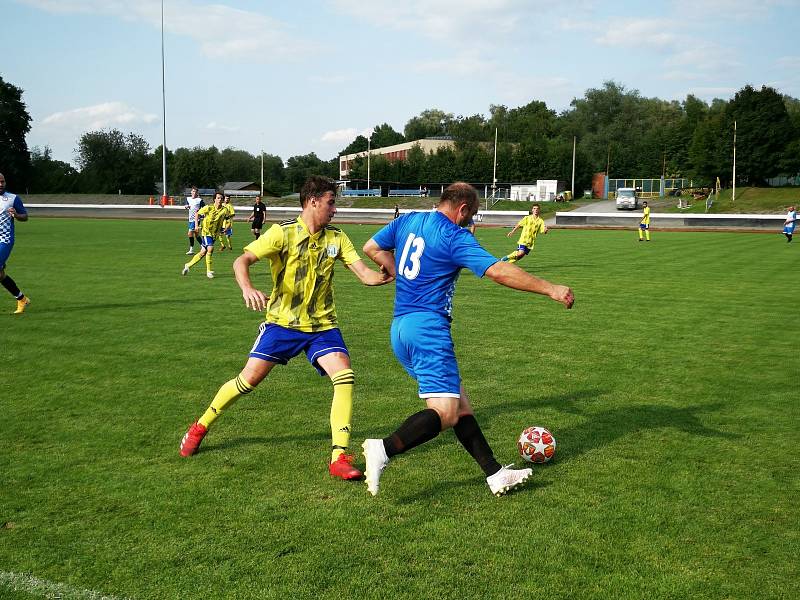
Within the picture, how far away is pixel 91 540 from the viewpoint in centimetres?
410

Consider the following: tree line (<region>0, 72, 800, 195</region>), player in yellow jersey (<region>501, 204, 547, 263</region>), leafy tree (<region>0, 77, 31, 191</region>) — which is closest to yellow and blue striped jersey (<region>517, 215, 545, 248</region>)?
player in yellow jersey (<region>501, 204, 547, 263</region>)

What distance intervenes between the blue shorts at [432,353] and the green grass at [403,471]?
0.73m

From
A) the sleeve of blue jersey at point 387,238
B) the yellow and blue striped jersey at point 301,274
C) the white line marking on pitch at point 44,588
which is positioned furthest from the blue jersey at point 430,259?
the white line marking on pitch at point 44,588

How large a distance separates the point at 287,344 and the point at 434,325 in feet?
4.29

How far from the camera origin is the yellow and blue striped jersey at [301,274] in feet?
17.9

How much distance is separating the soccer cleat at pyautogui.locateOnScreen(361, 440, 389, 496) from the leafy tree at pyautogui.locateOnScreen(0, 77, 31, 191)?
88.6 meters

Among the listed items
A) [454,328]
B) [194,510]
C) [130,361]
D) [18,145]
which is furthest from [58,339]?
[18,145]

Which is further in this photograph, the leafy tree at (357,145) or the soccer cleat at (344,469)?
the leafy tree at (357,145)

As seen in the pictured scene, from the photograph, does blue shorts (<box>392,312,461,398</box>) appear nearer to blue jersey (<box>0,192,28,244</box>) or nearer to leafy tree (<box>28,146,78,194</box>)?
blue jersey (<box>0,192,28,244</box>)

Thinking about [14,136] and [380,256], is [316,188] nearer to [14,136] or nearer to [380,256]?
[380,256]

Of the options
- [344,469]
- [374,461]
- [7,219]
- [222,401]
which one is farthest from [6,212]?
[374,461]

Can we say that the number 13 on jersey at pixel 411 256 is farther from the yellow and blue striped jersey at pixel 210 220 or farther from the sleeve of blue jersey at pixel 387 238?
the yellow and blue striped jersey at pixel 210 220

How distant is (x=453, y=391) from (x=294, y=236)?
1738 millimetres

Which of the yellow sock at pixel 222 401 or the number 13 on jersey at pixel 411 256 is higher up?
the number 13 on jersey at pixel 411 256
